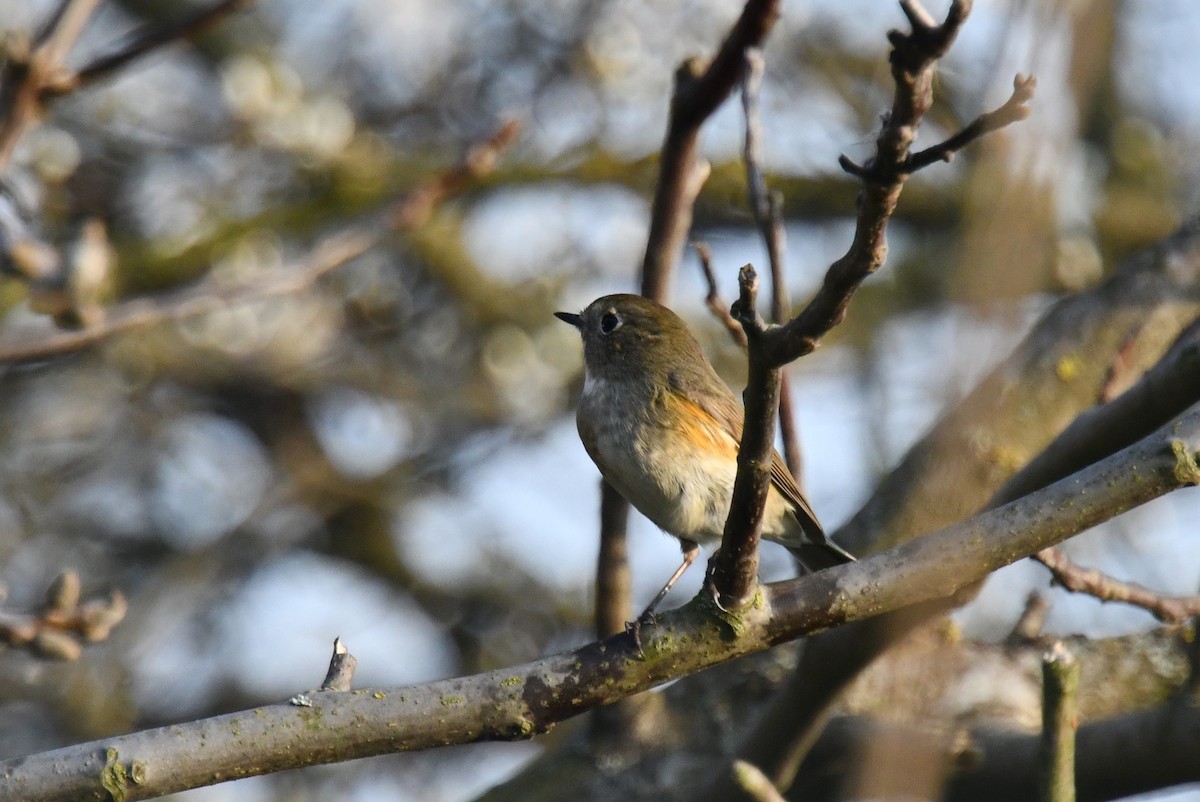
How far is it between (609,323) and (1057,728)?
246 cm

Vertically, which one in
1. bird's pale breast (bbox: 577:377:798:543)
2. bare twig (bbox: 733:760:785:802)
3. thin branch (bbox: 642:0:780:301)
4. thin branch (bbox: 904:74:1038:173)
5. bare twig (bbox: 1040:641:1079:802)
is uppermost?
thin branch (bbox: 642:0:780:301)

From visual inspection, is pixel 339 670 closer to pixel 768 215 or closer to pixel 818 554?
pixel 768 215

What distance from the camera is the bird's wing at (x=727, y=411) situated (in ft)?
13.7

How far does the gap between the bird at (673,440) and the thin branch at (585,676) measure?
1.21 meters

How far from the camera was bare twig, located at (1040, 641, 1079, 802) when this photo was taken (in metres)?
2.91

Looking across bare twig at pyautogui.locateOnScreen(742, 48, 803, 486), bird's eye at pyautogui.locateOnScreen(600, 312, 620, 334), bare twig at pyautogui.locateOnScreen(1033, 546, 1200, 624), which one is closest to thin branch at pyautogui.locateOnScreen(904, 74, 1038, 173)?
bare twig at pyautogui.locateOnScreen(742, 48, 803, 486)

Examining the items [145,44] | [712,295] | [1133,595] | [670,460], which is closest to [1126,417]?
[1133,595]

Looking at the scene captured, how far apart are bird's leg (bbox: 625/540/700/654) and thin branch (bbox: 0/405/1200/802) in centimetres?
2

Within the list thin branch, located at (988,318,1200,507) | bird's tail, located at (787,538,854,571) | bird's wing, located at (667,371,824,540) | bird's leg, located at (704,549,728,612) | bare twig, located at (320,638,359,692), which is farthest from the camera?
bird's tail, located at (787,538,854,571)

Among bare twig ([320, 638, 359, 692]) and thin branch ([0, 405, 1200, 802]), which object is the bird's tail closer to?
thin branch ([0, 405, 1200, 802])

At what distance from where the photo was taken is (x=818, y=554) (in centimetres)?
446

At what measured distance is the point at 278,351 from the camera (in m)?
8.23

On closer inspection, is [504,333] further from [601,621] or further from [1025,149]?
[1025,149]

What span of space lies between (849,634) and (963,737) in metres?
0.66
